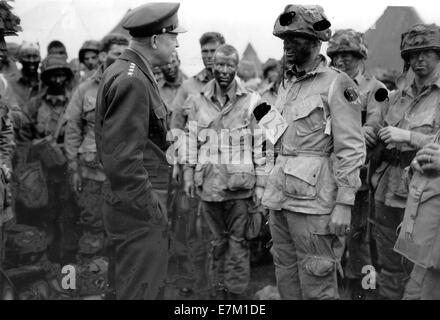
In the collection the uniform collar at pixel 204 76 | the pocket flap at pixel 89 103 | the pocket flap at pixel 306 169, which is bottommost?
the pocket flap at pixel 306 169

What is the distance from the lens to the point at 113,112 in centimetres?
261

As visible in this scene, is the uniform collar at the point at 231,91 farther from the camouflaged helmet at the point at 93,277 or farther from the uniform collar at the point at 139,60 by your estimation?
the camouflaged helmet at the point at 93,277

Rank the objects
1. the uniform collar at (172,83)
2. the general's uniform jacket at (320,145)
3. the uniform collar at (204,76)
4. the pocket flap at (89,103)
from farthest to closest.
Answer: the uniform collar at (172,83) < the uniform collar at (204,76) < the pocket flap at (89,103) < the general's uniform jacket at (320,145)

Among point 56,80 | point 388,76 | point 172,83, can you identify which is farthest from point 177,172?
point 388,76

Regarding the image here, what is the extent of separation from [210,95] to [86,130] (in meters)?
1.42

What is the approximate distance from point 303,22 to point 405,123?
1.31 meters

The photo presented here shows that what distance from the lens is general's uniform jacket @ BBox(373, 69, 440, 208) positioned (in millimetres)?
3721

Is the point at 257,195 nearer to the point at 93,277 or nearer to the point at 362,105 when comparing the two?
the point at 362,105

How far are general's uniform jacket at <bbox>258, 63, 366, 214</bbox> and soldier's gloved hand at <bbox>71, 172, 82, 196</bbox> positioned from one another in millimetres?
2424

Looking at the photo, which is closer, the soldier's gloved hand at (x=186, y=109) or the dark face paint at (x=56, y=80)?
the soldier's gloved hand at (x=186, y=109)

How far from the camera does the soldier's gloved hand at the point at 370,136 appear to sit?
4.18 metres

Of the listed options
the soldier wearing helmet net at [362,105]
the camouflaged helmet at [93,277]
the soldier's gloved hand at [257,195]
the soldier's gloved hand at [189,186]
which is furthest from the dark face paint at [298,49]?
the camouflaged helmet at [93,277]

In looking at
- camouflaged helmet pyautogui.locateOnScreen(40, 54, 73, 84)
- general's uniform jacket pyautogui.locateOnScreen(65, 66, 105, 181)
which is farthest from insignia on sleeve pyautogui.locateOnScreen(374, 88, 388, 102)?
camouflaged helmet pyautogui.locateOnScreen(40, 54, 73, 84)

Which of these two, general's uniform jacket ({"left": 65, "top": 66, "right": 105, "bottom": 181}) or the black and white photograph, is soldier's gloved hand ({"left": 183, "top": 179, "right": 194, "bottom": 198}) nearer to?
the black and white photograph
